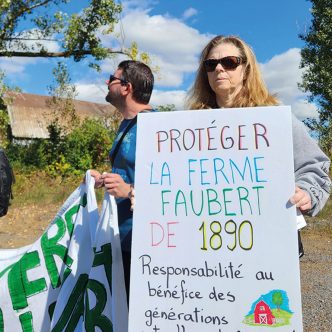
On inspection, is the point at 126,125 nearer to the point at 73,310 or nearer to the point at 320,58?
the point at 73,310

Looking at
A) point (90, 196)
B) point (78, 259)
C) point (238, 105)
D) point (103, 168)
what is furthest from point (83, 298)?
point (103, 168)

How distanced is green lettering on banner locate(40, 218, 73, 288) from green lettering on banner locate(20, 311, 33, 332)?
0.70 feet

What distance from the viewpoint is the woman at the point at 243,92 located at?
183cm

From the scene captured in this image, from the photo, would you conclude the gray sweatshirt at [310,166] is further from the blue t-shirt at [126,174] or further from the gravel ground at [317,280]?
the gravel ground at [317,280]

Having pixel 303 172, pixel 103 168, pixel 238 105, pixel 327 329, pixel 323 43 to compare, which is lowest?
pixel 327 329

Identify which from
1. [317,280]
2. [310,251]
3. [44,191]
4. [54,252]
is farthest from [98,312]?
[44,191]

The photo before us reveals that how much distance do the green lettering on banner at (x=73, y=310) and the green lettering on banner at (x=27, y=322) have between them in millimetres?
208

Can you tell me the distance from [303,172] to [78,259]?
3.94ft

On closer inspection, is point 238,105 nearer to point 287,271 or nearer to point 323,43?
point 287,271

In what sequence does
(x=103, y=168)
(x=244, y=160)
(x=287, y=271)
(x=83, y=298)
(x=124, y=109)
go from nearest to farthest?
1. (x=287, y=271)
2. (x=244, y=160)
3. (x=83, y=298)
4. (x=124, y=109)
5. (x=103, y=168)

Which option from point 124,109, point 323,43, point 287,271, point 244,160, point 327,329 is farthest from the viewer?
Result: point 323,43

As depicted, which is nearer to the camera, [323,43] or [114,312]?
[114,312]

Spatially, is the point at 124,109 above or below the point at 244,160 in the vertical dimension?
above

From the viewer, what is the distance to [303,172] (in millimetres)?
1847
